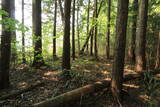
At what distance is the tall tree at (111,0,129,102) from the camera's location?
3.21 m

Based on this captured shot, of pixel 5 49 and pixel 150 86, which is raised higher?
pixel 5 49

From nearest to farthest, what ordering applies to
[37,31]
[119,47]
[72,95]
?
[119,47] < [72,95] < [37,31]

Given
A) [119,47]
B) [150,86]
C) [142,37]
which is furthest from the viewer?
[142,37]

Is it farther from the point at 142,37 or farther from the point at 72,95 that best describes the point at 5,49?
the point at 142,37

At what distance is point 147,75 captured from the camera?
4500 mm

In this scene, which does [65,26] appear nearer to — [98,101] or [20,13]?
[98,101]

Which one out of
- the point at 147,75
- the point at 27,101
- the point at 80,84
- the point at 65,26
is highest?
the point at 65,26

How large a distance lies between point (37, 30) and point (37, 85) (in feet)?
12.3

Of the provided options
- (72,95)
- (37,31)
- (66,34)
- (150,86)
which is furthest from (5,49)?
(150,86)

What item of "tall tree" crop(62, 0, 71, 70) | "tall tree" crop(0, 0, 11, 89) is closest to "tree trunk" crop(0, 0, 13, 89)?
"tall tree" crop(0, 0, 11, 89)

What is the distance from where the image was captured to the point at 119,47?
10.8 ft

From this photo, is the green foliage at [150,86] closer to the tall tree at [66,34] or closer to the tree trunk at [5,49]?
the tall tree at [66,34]

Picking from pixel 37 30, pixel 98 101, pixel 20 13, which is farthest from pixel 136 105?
pixel 20 13

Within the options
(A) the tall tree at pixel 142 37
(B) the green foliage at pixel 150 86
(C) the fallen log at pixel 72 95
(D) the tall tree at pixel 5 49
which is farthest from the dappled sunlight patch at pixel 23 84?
(A) the tall tree at pixel 142 37
